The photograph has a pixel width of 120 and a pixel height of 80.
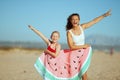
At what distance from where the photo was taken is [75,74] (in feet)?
21.9

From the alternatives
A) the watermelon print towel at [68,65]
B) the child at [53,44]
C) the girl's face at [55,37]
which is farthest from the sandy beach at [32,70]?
the girl's face at [55,37]

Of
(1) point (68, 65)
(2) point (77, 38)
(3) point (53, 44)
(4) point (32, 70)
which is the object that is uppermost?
(2) point (77, 38)

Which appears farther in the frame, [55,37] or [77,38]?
[55,37]

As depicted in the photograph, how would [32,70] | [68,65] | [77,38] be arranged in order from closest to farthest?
[77,38], [68,65], [32,70]

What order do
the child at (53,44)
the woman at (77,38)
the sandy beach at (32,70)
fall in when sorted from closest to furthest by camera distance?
the woman at (77,38) < the child at (53,44) < the sandy beach at (32,70)

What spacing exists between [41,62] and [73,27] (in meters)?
1.08

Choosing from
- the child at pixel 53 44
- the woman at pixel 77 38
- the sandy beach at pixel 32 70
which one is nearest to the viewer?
the woman at pixel 77 38

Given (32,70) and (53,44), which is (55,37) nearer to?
(53,44)

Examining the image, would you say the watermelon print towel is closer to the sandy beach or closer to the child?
the child

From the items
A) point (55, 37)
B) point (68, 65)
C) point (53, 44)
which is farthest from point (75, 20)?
point (68, 65)

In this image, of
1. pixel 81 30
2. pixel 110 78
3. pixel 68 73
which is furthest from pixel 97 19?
pixel 110 78

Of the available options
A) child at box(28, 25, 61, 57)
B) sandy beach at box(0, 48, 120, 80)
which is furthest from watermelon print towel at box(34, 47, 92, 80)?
sandy beach at box(0, 48, 120, 80)

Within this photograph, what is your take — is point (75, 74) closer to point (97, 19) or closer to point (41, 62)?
point (41, 62)

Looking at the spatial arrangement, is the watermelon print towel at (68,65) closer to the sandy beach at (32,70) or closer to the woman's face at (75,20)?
the woman's face at (75,20)
